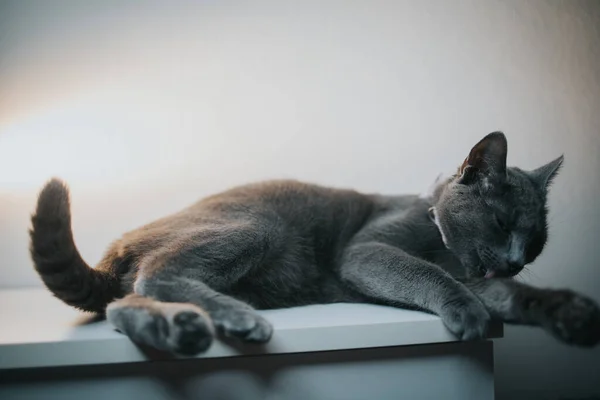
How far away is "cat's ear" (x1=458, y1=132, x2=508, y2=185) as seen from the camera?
105 centimetres

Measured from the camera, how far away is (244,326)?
82 cm

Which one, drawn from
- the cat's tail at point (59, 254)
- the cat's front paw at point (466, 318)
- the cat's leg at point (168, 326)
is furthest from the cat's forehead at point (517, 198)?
the cat's tail at point (59, 254)

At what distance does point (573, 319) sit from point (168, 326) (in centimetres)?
62

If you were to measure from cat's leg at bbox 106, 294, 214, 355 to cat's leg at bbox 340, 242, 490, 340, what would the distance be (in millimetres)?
416

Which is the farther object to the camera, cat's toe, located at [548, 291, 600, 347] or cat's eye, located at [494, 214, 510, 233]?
cat's eye, located at [494, 214, 510, 233]

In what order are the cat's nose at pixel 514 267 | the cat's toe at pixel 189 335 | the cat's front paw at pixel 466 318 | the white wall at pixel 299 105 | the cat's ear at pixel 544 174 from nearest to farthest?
the cat's toe at pixel 189 335 → the cat's front paw at pixel 466 318 → the cat's nose at pixel 514 267 → the cat's ear at pixel 544 174 → the white wall at pixel 299 105

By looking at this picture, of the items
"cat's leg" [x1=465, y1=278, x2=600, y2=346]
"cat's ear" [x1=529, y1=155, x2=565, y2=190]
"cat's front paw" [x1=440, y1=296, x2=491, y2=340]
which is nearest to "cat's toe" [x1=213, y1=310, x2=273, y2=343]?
"cat's front paw" [x1=440, y1=296, x2=491, y2=340]

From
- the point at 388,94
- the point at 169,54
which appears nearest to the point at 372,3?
the point at 388,94

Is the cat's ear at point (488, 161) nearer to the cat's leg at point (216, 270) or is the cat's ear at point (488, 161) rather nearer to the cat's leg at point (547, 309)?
the cat's leg at point (547, 309)

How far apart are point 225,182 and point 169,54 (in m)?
0.38

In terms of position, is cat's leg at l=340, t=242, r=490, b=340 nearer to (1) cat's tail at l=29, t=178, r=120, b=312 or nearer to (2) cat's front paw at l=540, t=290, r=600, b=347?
(2) cat's front paw at l=540, t=290, r=600, b=347

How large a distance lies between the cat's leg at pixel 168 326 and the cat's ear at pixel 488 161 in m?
0.65

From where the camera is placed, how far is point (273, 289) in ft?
3.71

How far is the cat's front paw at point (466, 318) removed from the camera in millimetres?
879
